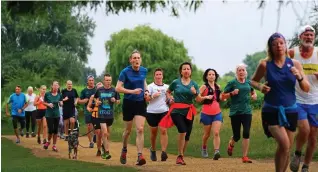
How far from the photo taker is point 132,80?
15289 mm

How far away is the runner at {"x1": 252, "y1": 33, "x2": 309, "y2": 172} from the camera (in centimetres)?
1038

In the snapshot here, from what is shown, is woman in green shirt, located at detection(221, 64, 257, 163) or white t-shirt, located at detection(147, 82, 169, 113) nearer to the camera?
woman in green shirt, located at detection(221, 64, 257, 163)

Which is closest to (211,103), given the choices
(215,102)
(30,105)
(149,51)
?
(215,102)

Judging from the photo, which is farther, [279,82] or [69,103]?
[69,103]

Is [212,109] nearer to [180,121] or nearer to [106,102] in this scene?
[180,121]

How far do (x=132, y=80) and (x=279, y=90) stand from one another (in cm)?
528

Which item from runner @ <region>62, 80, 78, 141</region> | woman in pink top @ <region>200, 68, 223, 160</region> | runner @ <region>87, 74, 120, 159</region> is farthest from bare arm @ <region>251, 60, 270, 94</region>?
runner @ <region>62, 80, 78, 141</region>

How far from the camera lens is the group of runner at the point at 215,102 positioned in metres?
10.5

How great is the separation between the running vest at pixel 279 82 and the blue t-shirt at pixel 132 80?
5.17 meters

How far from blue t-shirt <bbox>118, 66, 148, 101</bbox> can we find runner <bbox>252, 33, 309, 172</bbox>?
16.6 feet

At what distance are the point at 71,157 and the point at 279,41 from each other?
10.3 meters

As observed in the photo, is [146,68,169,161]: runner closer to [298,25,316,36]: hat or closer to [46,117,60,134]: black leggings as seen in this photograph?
[298,25,316,36]: hat

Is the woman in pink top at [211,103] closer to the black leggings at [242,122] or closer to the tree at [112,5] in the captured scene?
the black leggings at [242,122]

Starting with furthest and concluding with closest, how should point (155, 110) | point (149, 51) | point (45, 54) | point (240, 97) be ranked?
point (149, 51)
point (45, 54)
point (155, 110)
point (240, 97)
